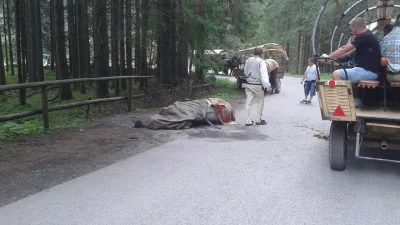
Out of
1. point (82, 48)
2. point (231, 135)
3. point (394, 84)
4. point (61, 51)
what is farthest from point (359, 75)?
point (82, 48)

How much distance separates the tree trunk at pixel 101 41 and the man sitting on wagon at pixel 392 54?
10224 mm

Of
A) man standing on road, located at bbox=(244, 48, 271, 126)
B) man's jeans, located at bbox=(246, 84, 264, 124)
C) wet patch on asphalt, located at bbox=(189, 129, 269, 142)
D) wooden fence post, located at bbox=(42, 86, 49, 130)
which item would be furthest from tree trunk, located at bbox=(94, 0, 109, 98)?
wet patch on asphalt, located at bbox=(189, 129, 269, 142)

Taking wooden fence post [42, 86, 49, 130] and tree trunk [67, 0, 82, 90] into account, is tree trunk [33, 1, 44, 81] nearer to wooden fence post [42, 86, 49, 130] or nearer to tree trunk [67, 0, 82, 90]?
tree trunk [67, 0, 82, 90]

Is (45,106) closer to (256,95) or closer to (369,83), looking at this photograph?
(256,95)

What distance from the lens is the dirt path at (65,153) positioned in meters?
5.37

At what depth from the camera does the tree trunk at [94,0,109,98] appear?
13.9 m

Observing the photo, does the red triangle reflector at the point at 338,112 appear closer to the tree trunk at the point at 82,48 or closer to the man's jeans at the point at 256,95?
the man's jeans at the point at 256,95

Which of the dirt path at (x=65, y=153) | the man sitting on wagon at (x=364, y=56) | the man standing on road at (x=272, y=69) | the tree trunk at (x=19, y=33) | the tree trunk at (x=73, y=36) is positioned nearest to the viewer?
the dirt path at (x=65, y=153)

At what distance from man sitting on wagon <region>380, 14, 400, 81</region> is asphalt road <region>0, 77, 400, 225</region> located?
62.1 inches

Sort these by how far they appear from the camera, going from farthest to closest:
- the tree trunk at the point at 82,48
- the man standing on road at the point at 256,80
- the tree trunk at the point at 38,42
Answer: the tree trunk at the point at 82,48
the tree trunk at the point at 38,42
the man standing on road at the point at 256,80

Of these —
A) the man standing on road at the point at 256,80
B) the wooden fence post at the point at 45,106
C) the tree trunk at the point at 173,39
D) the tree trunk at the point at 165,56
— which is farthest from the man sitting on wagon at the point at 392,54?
the tree trunk at the point at 165,56

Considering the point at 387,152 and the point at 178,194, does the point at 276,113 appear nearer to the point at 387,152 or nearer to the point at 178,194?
the point at 387,152

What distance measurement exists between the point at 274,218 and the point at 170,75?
519 inches

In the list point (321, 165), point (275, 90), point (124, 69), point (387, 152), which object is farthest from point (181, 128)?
point (124, 69)
